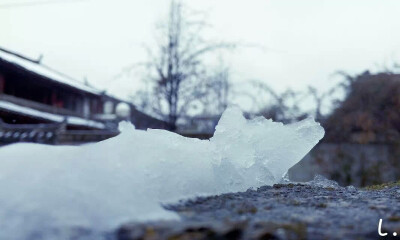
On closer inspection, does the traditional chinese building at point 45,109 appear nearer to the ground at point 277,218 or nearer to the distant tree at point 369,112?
the distant tree at point 369,112

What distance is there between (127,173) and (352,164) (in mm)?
7330

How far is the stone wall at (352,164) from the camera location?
7.67m

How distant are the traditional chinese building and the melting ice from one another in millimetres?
7228

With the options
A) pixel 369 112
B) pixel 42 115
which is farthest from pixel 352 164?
pixel 42 115

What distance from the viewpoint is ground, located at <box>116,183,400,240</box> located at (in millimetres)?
832

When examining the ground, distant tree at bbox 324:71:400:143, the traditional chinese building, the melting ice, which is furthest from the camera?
the traditional chinese building

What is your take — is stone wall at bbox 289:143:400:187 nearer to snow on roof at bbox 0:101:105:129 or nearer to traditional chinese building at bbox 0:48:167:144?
traditional chinese building at bbox 0:48:167:144

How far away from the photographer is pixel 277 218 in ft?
3.33

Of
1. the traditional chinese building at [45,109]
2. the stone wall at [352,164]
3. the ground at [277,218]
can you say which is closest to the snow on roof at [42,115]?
the traditional chinese building at [45,109]

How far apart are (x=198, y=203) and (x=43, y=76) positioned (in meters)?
14.1

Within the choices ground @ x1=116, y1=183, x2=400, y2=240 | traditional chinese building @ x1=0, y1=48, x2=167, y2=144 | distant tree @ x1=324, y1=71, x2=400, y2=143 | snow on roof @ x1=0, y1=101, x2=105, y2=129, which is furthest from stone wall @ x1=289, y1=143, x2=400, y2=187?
snow on roof @ x1=0, y1=101, x2=105, y2=129

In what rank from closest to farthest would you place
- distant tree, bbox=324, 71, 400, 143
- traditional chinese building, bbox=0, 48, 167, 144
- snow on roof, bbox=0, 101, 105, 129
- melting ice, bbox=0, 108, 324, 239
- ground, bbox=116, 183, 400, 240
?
ground, bbox=116, 183, 400, 240
melting ice, bbox=0, 108, 324, 239
distant tree, bbox=324, 71, 400, 143
traditional chinese building, bbox=0, 48, 167, 144
snow on roof, bbox=0, 101, 105, 129

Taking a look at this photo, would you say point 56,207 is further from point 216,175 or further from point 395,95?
point 395,95

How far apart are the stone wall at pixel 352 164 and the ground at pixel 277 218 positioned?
6.59m
